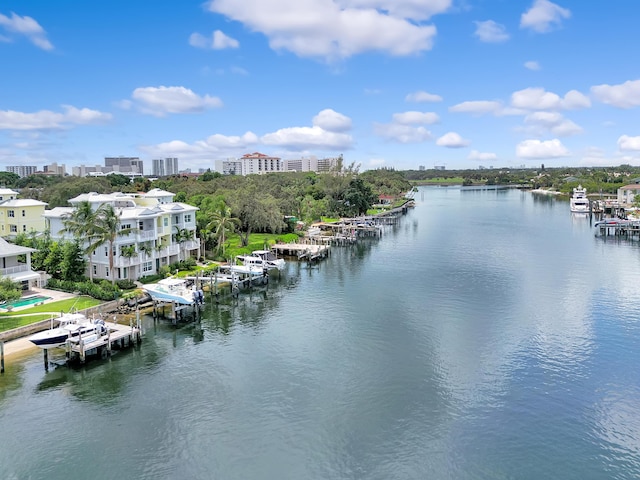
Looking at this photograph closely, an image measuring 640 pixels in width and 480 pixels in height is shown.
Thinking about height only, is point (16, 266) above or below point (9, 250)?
below

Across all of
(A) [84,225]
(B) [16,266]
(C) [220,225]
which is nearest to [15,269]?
(B) [16,266]

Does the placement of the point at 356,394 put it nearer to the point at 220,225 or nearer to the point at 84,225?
the point at 84,225

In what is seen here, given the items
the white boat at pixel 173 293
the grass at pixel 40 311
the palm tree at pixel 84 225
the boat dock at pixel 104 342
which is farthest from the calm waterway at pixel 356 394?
the palm tree at pixel 84 225

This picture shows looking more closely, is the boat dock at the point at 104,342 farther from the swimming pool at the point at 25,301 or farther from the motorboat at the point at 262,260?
the motorboat at the point at 262,260

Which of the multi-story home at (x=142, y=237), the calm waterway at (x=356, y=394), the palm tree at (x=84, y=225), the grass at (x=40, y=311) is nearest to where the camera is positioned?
the calm waterway at (x=356, y=394)

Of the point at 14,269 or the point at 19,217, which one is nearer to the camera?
the point at 14,269

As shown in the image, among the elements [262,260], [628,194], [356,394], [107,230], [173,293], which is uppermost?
[628,194]

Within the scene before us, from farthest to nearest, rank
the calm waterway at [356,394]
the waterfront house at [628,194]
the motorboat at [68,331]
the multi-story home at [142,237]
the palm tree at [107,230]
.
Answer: the waterfront house at [628,194] < the multi-story home at [142,237] < the palm tree at [107,230] < the motorboat at [68,331] < the calm waterway at [356,394]

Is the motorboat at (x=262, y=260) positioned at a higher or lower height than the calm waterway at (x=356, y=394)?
higher
